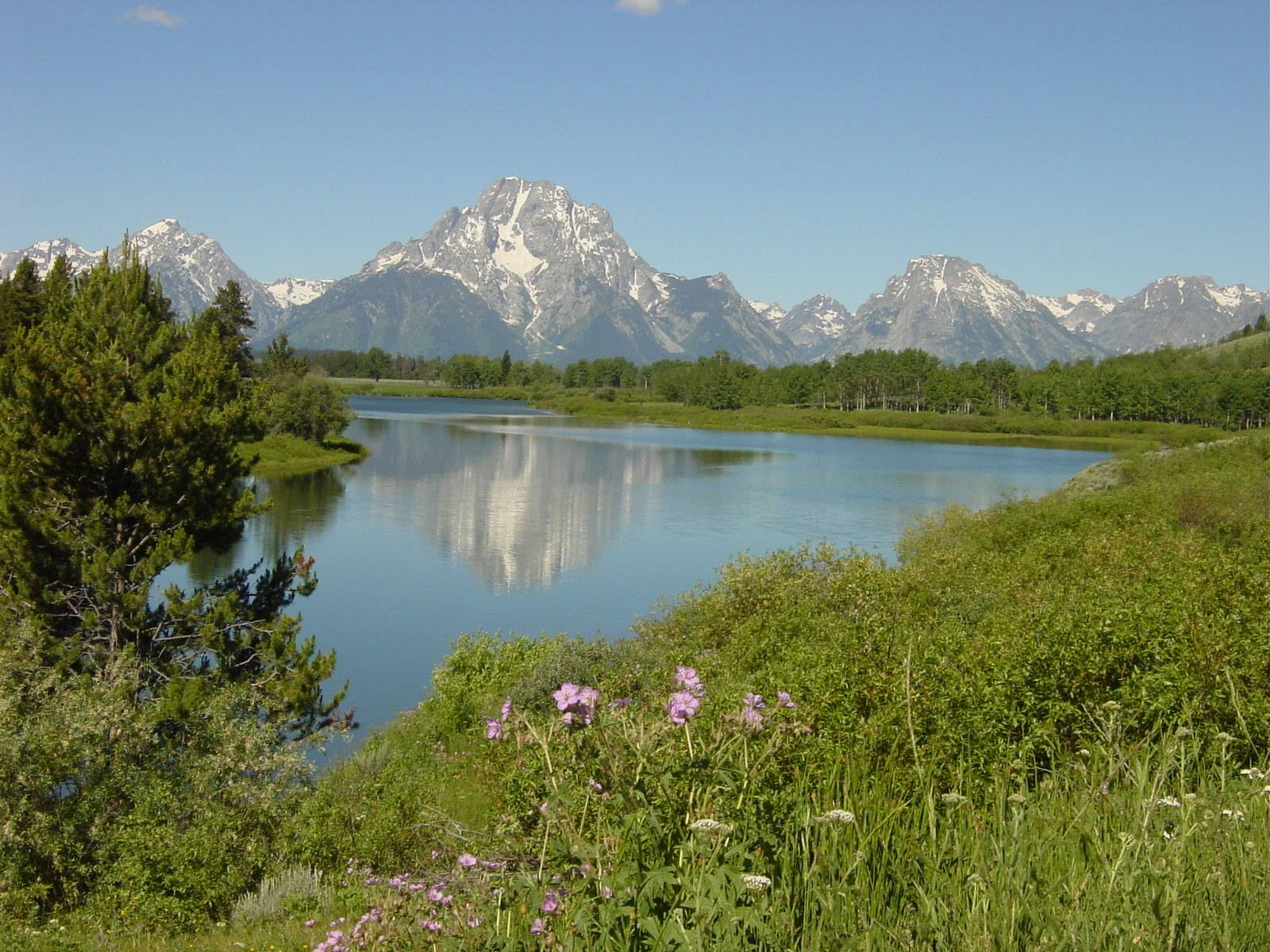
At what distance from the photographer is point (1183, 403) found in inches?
5541

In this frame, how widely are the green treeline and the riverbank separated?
745cm

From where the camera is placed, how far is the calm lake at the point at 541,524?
30328 millimetres

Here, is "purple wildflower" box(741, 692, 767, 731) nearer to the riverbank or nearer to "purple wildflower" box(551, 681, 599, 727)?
"purple wildflower" box(551, 681, 599, 727)

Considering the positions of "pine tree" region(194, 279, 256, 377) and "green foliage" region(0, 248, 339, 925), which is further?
"pine tree" region(194, 279, 256, 377)

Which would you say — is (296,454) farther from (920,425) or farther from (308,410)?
(920,425)

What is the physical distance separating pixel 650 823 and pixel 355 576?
106 ft

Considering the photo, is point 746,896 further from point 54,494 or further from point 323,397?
point 323,397

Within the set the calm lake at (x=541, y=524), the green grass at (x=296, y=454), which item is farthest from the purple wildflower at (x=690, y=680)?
the green grass at (x=296, y=454)

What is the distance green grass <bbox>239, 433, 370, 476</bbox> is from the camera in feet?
216

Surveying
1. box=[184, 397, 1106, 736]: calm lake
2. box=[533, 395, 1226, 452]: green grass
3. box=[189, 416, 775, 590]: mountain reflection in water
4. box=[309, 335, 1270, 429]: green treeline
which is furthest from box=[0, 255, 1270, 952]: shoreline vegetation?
box=[309, 335, 1270, 429]: green treeline

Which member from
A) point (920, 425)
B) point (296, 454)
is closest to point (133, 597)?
point (296, 454)

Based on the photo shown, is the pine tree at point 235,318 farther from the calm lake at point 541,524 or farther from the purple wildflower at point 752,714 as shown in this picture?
the purple wildflower at point 752,714

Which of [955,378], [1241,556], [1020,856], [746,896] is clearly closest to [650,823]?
[746,896]

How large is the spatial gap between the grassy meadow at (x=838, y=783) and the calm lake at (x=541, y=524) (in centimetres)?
864
